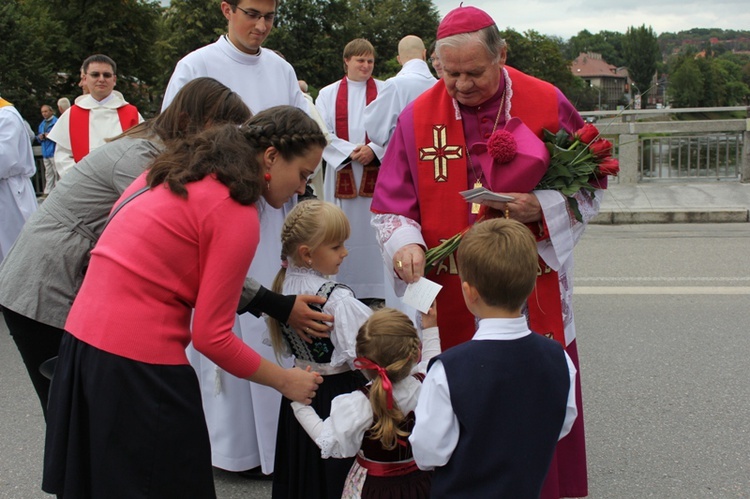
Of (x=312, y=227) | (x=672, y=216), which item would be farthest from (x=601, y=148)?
(x=672, y=216)

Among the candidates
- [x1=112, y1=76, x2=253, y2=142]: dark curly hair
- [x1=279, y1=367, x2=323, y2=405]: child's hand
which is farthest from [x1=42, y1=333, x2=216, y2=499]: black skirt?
Answer: [x1=112, y1=76, x2=253, y2=142]: dark curly hair

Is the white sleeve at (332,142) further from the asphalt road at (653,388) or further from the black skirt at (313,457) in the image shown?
the black skirt at (313,457)

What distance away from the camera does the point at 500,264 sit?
2141 mm

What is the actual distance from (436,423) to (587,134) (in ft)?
4.40

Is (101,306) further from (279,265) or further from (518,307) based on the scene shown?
(279,265)

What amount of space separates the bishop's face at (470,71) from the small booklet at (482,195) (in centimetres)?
44

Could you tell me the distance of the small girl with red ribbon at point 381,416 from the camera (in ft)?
8.36

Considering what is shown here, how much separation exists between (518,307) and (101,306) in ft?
3.74

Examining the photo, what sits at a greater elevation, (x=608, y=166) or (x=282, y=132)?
(x=282, y=132)

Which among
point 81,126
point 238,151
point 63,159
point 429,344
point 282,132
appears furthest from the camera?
point 81,126

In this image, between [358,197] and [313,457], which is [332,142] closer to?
[358,197]

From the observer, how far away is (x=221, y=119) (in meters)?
2.67

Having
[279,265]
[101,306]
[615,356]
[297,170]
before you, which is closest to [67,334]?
[101,306]

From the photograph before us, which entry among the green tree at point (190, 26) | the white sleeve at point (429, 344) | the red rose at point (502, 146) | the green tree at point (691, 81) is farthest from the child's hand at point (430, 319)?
the green tree at point (691, 81)
